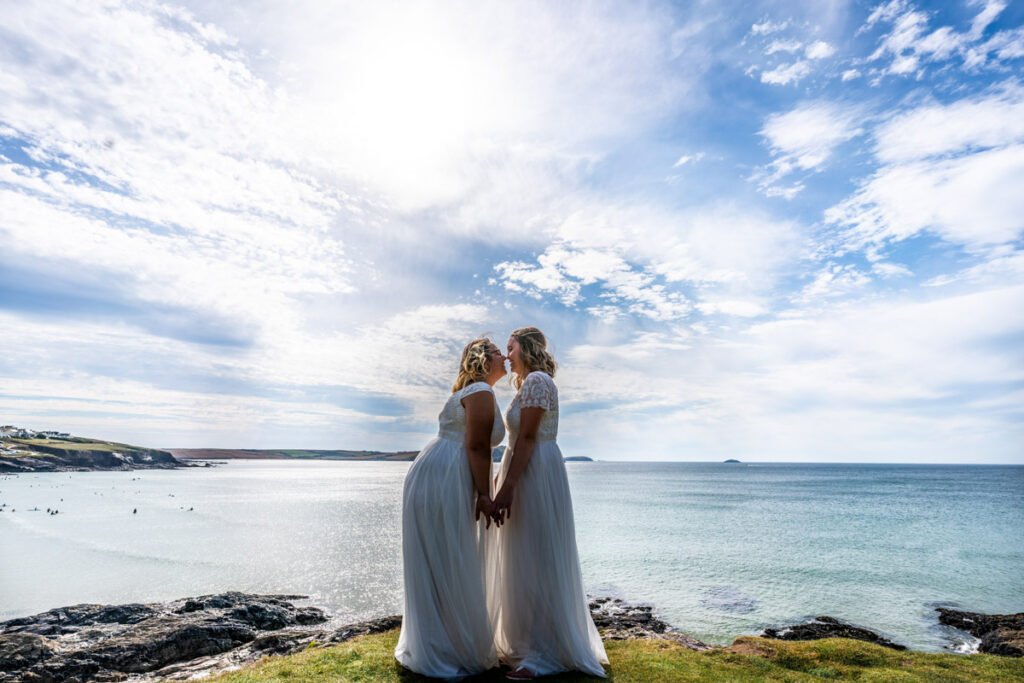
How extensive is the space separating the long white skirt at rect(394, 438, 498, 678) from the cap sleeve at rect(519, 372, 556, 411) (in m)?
0.98

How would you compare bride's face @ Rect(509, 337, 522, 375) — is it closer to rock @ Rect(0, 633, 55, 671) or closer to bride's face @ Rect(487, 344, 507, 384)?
bride's face @ Rect(487, 344, 507, 384)

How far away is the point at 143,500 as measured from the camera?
6700 cm

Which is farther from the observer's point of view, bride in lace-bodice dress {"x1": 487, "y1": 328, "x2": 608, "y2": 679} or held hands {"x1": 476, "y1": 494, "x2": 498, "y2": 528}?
bride in lace-bodice dress {"x1": 487, "y1": 328, "x2": 608, "y2": 679}

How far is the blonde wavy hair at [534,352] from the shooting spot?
22.1 feet

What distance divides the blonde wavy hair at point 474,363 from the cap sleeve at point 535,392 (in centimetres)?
49

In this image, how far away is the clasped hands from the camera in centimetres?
630

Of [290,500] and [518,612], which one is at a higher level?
[518,612]

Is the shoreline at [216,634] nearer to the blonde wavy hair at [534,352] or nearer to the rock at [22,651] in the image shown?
the rock at [22,651]

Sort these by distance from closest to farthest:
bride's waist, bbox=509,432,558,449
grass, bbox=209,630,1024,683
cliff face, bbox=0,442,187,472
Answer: grass, bbox=209,630,1024,683, bride's waist, bbox=509,432,558,449, cliff face, bbox=0,442,187,472

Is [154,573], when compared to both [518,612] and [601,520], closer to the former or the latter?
[518,612]

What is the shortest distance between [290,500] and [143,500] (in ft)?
54.0

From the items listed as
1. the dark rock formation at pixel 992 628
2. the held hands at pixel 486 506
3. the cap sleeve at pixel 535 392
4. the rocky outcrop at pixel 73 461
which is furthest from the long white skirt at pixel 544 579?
the rocky outcrop at pixel 73 461

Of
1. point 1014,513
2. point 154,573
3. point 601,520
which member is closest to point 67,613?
point 154,573

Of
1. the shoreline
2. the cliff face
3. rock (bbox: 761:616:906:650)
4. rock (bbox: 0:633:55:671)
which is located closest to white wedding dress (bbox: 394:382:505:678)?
the shoreline
